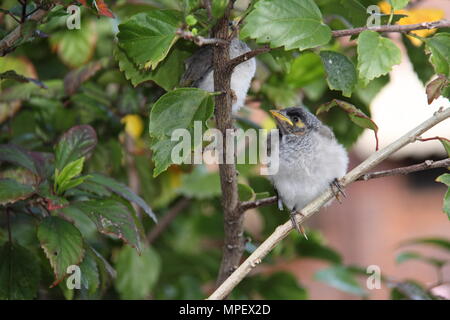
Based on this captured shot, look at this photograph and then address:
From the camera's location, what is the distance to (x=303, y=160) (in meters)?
1.40

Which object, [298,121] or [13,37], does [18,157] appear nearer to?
[13,37]

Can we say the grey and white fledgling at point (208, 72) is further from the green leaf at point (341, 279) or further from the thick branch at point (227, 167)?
the green leaf at point (341, 279)

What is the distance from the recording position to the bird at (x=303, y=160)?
1.35 meters

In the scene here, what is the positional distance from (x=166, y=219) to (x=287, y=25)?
3.55 feet

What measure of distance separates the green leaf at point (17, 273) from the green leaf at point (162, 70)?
358 mm

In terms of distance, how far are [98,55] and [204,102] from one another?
41.2 inches

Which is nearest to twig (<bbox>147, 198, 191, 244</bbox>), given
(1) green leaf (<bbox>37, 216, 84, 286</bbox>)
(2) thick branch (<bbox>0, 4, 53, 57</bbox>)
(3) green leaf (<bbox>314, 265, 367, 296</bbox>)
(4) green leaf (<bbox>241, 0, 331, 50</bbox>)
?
(3) green leaf (<bbox>314, 265, 367, 296</bbox>)

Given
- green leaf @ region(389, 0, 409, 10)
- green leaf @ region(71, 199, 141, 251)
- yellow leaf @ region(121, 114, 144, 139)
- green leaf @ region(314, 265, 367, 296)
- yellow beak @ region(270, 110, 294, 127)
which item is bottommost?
green leaf @ region(71, 199, 141, 251)

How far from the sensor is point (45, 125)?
158cm

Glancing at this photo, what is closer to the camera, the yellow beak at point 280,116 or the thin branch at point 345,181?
the thin branch at point 345,181

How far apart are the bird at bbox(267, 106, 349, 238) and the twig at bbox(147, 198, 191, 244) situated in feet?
1.71

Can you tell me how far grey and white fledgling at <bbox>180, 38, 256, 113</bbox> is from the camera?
1.17m

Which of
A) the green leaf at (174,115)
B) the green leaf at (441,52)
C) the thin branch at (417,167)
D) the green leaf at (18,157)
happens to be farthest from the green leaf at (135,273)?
the green leaf at (441,52)

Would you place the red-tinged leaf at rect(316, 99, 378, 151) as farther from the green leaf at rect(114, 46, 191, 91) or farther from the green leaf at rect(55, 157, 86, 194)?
the green leaf at rect(55, 157, 86, 194)
